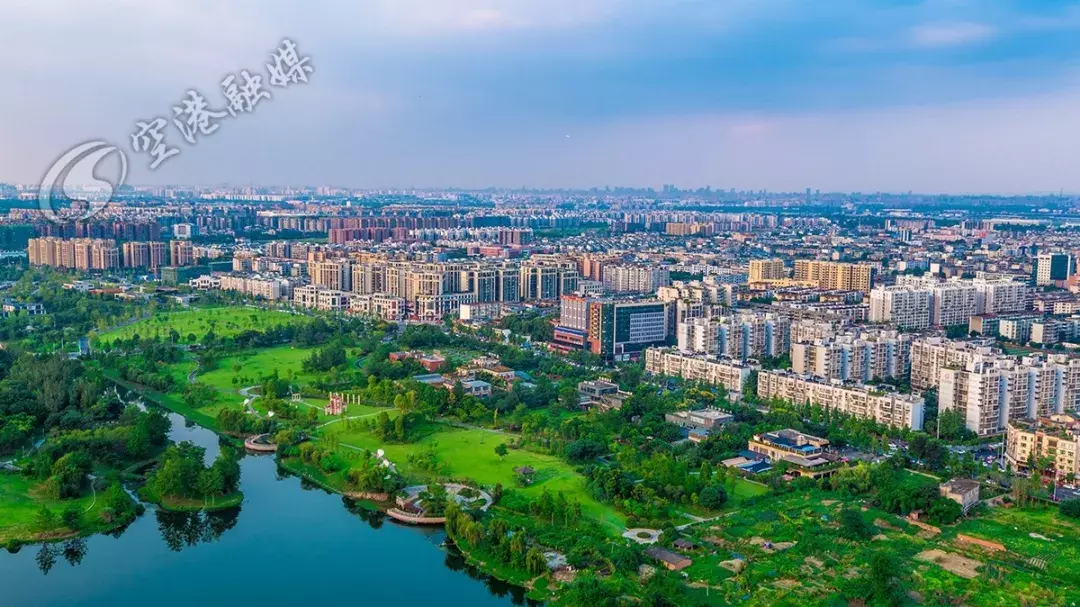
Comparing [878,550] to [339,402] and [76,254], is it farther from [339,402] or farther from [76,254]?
[76,254]

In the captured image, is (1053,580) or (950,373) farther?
(950,373)

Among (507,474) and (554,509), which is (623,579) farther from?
(507,474)

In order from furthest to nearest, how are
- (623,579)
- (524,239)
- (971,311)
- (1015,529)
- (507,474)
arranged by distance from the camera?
(524,239) < (971,311) < (507,474) < (1015,529) < (623,579)

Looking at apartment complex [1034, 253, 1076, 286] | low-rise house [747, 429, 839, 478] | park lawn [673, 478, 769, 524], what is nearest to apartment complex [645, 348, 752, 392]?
low-rise house [747, 429, 839, 478]

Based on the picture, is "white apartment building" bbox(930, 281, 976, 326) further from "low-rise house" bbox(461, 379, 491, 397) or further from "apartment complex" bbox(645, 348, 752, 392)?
"low-rise house" bbox(461, 379, 491, 397)

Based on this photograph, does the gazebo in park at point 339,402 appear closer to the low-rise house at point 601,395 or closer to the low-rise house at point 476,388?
the low-rise house at point 476,388

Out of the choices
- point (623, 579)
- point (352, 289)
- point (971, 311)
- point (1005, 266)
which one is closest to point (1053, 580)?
point (623, 579)
